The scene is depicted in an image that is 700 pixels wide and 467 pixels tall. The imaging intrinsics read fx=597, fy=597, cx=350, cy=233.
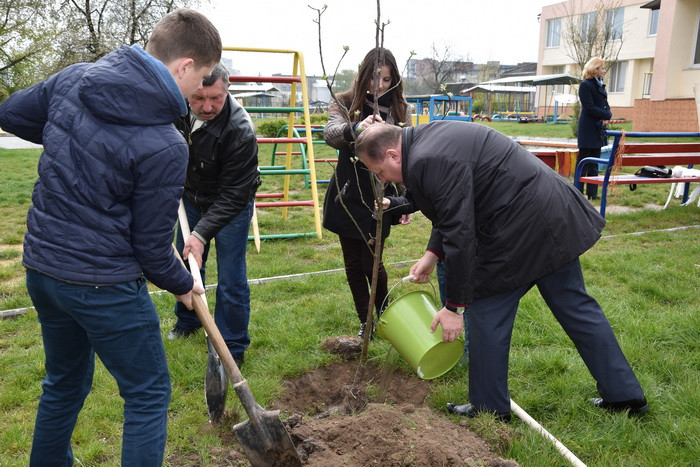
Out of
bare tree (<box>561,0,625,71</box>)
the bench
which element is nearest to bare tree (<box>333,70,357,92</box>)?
the bench

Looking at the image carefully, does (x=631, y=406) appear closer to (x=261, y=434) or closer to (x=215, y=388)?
(x=261, y=434)

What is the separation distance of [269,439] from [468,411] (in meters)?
1.00

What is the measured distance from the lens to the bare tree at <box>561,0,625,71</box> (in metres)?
25.7

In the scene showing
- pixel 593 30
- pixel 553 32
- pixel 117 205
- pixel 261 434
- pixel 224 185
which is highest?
pixel 553 32

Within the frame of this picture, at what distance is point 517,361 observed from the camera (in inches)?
134

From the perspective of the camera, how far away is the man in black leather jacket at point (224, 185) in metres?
3.05

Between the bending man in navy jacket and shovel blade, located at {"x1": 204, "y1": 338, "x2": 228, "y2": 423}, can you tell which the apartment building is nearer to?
the bending man in navy jacket

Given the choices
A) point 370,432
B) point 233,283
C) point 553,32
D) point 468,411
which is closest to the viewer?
point 370,432

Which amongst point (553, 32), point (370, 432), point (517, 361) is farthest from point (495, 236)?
point (553, 32)

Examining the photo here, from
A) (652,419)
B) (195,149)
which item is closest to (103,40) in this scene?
(195,149)

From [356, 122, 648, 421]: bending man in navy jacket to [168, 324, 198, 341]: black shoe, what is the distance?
184 cm

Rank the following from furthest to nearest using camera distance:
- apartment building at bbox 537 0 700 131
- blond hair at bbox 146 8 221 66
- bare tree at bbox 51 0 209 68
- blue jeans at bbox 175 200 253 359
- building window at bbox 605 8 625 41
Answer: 1. building window at bbox 605 8 625 41
2. bare tree at bbox 51 0 209 68
3. apartment building at bbox 537 0 700 131
4. blue jeans at bbox 175 200 253 359
5. blond hair at bbox 146 8 221 66

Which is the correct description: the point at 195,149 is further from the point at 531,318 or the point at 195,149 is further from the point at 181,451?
the point at 531,318

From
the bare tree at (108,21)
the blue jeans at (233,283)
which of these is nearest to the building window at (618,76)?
the bare tree at (108,21)
